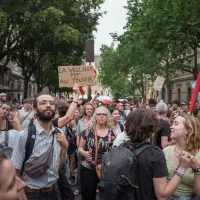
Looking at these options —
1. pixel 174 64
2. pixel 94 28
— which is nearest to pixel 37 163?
pixel 94 28

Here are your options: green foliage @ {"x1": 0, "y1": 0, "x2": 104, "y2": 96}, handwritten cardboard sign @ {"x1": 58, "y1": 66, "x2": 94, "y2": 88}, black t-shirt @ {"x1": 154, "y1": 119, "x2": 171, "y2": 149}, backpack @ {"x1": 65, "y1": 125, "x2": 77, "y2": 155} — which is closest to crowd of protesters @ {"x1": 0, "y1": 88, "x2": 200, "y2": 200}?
black t-shirt @ {"x1": 154, "y1": 119, "x2": 171, "y2": 149}

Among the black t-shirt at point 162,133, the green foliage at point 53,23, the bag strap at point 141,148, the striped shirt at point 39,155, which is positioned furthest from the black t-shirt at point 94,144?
the green foliage at point 53,23

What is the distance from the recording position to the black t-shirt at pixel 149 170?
300cm

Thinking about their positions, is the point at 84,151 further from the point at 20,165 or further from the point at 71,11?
the point at 71,11

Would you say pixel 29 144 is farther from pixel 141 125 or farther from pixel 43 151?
pixel 141 125

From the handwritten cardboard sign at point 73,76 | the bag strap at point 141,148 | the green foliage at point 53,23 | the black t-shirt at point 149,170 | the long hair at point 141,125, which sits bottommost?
the black t-shirt at point 149,170

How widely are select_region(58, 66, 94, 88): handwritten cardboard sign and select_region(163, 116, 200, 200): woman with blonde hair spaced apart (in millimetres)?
4341

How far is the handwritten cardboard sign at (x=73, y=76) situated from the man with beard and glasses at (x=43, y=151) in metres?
3.72

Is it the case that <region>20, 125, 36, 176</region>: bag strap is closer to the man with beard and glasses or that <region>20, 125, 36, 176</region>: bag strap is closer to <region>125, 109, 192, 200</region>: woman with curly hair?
the man with beard and glasses

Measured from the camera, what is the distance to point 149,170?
301cm

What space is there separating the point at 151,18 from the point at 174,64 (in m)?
10.1

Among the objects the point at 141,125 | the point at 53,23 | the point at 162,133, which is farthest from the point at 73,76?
the point at 53,23

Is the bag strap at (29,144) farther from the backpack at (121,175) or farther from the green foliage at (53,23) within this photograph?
the green foliage at (53,23)

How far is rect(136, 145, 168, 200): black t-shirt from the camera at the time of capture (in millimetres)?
2998
